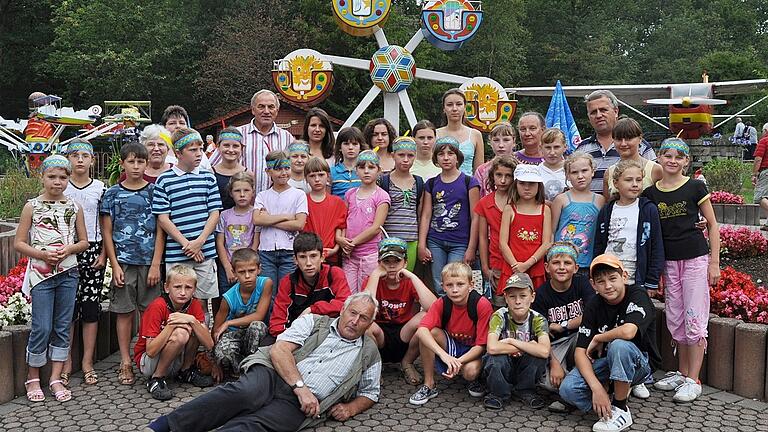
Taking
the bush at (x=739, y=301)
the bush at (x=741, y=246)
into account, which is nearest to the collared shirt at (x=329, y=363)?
the bush at (x=739, y=301)

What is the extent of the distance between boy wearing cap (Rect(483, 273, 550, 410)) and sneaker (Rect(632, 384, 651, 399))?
24.0 inches

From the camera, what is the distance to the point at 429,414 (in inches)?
166

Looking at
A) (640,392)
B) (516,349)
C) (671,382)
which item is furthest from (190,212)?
(671,382)

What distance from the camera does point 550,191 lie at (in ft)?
17.0

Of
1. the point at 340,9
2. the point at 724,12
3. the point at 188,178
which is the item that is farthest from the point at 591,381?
the point at 724,12

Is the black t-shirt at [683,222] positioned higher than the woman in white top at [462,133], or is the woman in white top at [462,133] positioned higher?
the woman in white top at [462,133]

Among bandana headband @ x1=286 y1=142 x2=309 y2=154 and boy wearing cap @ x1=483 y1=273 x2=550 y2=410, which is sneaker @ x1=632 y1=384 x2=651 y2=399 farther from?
bandana headband @ x1=286 y1=142 x2=309 y2=154

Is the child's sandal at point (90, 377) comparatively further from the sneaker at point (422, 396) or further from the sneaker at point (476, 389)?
the sneaker at point (476, 389)

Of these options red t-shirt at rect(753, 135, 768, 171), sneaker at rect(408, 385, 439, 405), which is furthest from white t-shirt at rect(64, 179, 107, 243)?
red t-shirt at rect(753, 135, 768, 171)

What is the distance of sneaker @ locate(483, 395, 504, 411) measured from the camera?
430cm

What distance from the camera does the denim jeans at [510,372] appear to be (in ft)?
14.1

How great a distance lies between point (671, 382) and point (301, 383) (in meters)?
2.35

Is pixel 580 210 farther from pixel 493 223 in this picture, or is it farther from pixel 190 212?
pixel 190 212

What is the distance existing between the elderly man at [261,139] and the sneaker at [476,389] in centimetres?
234
